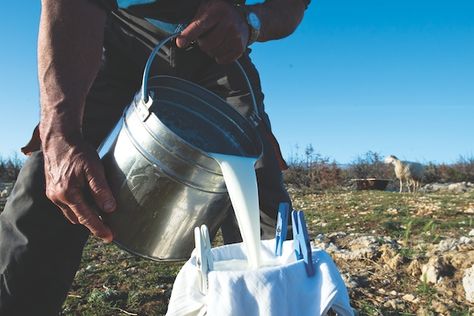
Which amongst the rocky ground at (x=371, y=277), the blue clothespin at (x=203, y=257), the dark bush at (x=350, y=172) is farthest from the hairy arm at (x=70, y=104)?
the dark bush at (x=350, y=172)

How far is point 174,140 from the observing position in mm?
1502

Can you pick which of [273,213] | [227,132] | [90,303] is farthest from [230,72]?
[90,303]

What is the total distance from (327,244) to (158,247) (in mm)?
2317

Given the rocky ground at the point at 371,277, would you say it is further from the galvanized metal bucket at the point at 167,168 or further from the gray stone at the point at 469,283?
the galvanized metal bucket at the point at 167,168

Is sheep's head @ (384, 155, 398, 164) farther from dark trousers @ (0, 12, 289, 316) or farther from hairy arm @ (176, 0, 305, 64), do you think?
hairy arm @ (176, 0, 305, 64)

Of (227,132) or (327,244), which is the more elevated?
(227,132)

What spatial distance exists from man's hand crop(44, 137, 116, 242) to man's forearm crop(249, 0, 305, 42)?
0.87m

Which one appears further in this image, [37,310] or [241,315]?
[37,310]

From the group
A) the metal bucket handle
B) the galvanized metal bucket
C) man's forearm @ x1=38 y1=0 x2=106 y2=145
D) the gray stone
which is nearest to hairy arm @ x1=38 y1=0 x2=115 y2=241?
man's forearm @ x1=38 y1=0 x2=106 y2=145

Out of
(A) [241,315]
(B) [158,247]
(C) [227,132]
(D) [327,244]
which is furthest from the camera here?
(D) [327,244]

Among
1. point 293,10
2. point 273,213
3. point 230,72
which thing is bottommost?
point 273,213

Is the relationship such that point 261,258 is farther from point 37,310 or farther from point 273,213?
point 37,310

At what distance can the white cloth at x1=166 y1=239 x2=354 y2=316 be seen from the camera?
1.11 m

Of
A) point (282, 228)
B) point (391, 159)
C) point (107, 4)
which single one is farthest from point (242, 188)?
point (391, 159)
